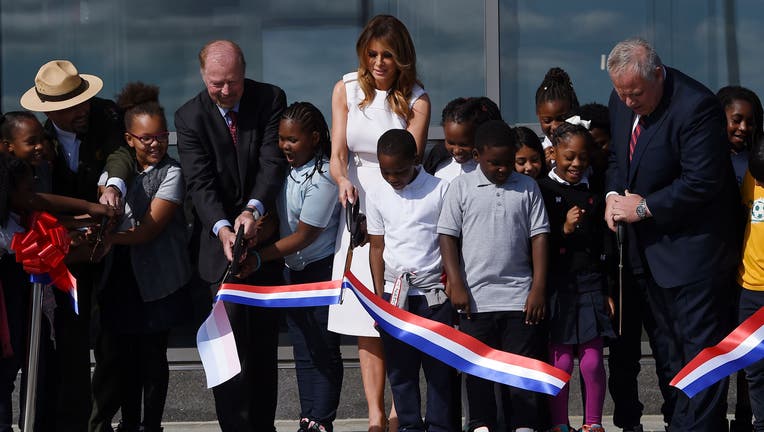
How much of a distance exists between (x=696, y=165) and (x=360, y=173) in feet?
5.47

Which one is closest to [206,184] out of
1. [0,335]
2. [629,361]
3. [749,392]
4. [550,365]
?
[0,335]

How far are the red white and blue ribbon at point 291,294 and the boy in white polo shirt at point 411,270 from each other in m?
0.23

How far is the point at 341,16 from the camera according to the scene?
802 cm

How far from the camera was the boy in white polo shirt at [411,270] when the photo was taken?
19.4 feet

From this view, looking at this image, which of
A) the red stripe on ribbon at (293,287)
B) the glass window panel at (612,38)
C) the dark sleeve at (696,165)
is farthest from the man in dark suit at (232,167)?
the glass window panel at (612,38)

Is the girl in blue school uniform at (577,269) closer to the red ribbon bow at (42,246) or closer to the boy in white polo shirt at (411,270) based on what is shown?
Result: the boy in white polo shirt at (411,270)

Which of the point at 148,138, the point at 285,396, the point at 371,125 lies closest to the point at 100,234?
the point at 148,138

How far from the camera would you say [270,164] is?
20.1 feet

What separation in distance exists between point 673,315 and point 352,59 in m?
3.02

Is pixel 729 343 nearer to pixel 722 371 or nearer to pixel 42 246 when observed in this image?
pixel 722 371

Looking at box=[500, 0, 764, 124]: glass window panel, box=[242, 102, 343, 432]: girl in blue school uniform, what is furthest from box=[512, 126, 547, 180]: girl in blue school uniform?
box=[500, 0, 764, 124]: glass window panel

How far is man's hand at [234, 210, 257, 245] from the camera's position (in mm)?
5848

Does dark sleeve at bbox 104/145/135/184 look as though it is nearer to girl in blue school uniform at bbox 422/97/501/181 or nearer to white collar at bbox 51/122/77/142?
white collar at bbox 51/122/77/142

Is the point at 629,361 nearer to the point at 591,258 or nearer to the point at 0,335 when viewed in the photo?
the point at 591,258
